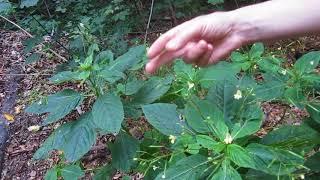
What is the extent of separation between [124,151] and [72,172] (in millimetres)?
338

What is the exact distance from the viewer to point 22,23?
10.9 ft

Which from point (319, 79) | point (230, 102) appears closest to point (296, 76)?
point (319, 79)

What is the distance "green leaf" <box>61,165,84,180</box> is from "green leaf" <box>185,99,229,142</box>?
76 cm

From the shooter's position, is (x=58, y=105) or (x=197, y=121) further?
(x=58, y=105)

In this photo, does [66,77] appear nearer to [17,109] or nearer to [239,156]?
[239,156]

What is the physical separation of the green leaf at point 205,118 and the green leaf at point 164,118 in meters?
0.08

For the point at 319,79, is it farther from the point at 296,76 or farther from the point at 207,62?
the point at 207,62

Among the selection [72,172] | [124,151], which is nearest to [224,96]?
[124,151]

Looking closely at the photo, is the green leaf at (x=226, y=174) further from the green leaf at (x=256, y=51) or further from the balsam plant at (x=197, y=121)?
the green leaf at (x=256, y=51)

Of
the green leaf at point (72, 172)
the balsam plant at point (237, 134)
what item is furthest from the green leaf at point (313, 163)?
the green leaf at point (72, 172)

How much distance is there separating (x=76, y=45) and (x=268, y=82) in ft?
6.06

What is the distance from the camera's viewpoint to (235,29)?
1228 millimetres

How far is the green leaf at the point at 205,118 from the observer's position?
44.4 inches

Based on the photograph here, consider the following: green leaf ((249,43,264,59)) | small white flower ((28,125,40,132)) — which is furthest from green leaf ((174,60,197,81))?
small white flower ((28,125,40,132))
